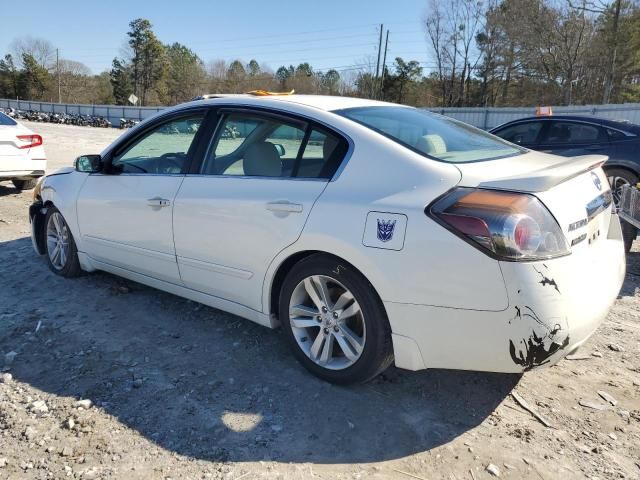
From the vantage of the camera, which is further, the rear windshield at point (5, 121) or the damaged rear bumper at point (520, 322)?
the rear windshield at point (5, 121)

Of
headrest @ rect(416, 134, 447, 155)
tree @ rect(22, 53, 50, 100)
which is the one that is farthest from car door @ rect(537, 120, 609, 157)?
tree @ rect(22, 53, 50, 100)

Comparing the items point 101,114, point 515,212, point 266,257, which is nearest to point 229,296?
point 266,257

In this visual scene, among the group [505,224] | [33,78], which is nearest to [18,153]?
[505,224]

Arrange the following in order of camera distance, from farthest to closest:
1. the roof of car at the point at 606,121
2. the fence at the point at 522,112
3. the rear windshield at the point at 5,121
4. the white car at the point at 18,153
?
the fence at the point at 522,112 → the rear windshield at the point at 5,121 → the white car at the point at 18,153 → the roof of car at the point at 606,121

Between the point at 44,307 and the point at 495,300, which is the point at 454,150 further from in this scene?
the point at 44,307

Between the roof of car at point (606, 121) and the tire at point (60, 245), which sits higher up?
the roof of car at point (606, 121)

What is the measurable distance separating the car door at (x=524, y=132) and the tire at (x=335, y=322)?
6065 mm

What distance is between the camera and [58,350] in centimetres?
333

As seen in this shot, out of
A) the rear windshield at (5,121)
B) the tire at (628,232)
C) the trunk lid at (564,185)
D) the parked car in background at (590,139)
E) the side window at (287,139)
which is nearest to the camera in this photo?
the trunk lid at (564,185)

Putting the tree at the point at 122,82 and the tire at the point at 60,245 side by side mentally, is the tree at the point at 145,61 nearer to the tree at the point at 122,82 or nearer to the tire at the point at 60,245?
the tree at the point at 122,82

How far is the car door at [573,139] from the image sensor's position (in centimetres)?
718

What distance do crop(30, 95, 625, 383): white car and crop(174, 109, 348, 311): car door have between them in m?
0.01

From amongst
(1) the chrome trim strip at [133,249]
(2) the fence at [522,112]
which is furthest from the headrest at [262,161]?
(2) the fence at [522,112]

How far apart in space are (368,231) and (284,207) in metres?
0.56
